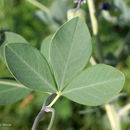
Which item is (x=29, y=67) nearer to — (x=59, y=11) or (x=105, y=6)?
(x=105, y=6)

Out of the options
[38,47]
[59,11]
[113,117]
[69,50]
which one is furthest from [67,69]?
[38,47]

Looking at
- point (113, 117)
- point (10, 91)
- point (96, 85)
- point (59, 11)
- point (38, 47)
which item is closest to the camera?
point (96, 85)

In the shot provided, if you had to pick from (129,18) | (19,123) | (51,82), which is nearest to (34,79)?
(51,82)

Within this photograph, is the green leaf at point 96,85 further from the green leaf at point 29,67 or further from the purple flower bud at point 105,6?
the purple flower bud at point 105,6

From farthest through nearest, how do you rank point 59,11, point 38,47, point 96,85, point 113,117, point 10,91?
1. point 38,47
2. point 59,11
3. point 113,117
4. point 10,91
5. point 96,85

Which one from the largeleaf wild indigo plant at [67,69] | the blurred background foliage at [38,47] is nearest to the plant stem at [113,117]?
the blurred background foliage at [38,47]
